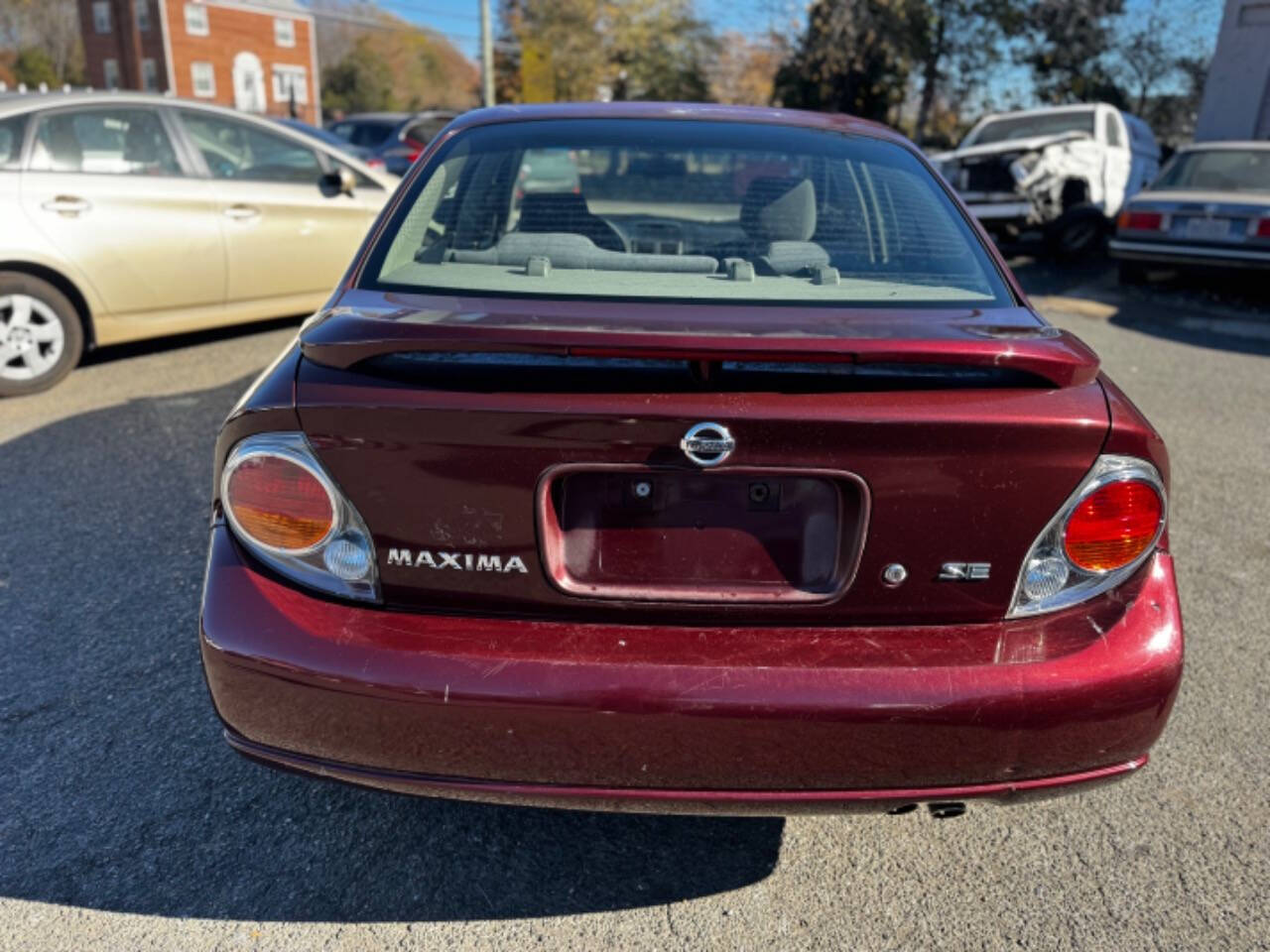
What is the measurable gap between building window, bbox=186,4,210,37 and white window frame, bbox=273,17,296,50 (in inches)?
163

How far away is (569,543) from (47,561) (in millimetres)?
2643

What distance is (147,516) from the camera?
394cm

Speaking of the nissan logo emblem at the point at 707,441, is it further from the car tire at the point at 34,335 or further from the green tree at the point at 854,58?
the green tree at the point at 854,58

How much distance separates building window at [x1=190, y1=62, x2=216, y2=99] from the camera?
52.2 m

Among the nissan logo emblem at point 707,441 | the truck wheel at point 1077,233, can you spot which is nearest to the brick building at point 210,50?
the truck wheel at point 1077,233

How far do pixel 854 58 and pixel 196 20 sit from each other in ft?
140

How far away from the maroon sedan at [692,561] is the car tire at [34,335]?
4.33m

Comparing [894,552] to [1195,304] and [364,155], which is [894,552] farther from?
[364,155]

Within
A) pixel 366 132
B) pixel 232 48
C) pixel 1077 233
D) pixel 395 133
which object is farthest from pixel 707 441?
pixel 232 48

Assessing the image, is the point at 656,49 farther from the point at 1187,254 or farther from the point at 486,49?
the point at 1187,254

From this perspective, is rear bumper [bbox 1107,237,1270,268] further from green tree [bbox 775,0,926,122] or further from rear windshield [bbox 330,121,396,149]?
green tree [bbox 775,0,926,122]

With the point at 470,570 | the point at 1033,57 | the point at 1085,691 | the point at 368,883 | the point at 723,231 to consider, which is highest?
the point at 1033,57

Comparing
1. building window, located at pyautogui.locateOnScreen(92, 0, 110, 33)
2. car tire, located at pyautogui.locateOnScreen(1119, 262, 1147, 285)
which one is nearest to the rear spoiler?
car tire, located at pyautogui.locateOnScreen(1119, 262, 1147, 285)

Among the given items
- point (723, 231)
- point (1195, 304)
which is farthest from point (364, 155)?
point (723, 231)
